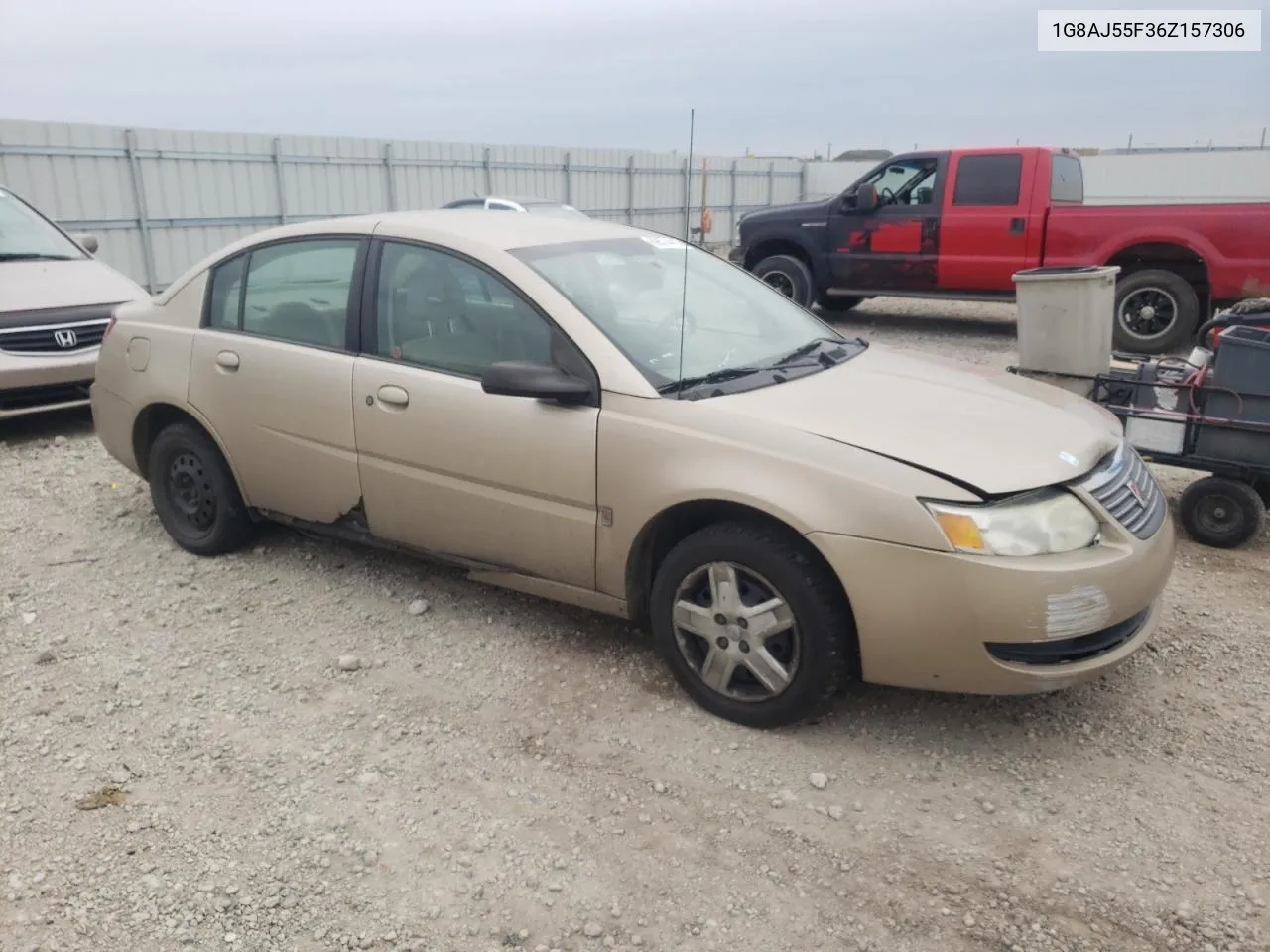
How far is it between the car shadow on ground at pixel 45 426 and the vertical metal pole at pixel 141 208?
252 inches

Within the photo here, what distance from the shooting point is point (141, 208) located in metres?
14.2

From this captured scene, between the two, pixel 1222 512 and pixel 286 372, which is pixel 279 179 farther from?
pixel 1222 512

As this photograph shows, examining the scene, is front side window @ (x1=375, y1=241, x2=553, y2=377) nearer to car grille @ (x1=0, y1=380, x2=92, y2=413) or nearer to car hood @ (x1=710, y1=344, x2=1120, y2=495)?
car hood @ (x1=710, y1=344, x2=1120, y2=495)

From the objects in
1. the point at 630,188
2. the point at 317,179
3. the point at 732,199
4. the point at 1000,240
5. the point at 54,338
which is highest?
the point at 317,179

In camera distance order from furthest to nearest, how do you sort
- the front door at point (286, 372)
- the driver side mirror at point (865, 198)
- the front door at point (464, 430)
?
the driver side mirror at point (865, 198) → the front door at point (286, 372) → the front door at point (464, 430)

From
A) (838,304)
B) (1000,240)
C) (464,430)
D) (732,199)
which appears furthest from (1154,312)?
(732,199)

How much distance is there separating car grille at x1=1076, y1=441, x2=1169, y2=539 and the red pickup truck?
7.04 meters

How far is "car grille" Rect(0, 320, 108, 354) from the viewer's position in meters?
6.95

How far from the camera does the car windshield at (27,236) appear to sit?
776 centimetres

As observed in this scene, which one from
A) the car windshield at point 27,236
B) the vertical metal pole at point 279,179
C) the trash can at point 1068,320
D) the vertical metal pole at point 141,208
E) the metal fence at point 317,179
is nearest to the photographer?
the trash can at point 1068,320

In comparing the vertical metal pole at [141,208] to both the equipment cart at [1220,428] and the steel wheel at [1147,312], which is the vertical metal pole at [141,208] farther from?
the equipment cart at [1220,428]

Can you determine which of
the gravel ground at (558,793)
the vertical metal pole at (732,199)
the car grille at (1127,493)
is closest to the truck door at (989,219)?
the gravel ground at (558,793)

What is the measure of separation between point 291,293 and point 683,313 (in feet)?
6.12

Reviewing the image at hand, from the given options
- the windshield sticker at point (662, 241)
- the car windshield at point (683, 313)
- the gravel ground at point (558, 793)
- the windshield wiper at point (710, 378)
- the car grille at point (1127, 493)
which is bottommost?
the gravel ground at point (558, 793)
